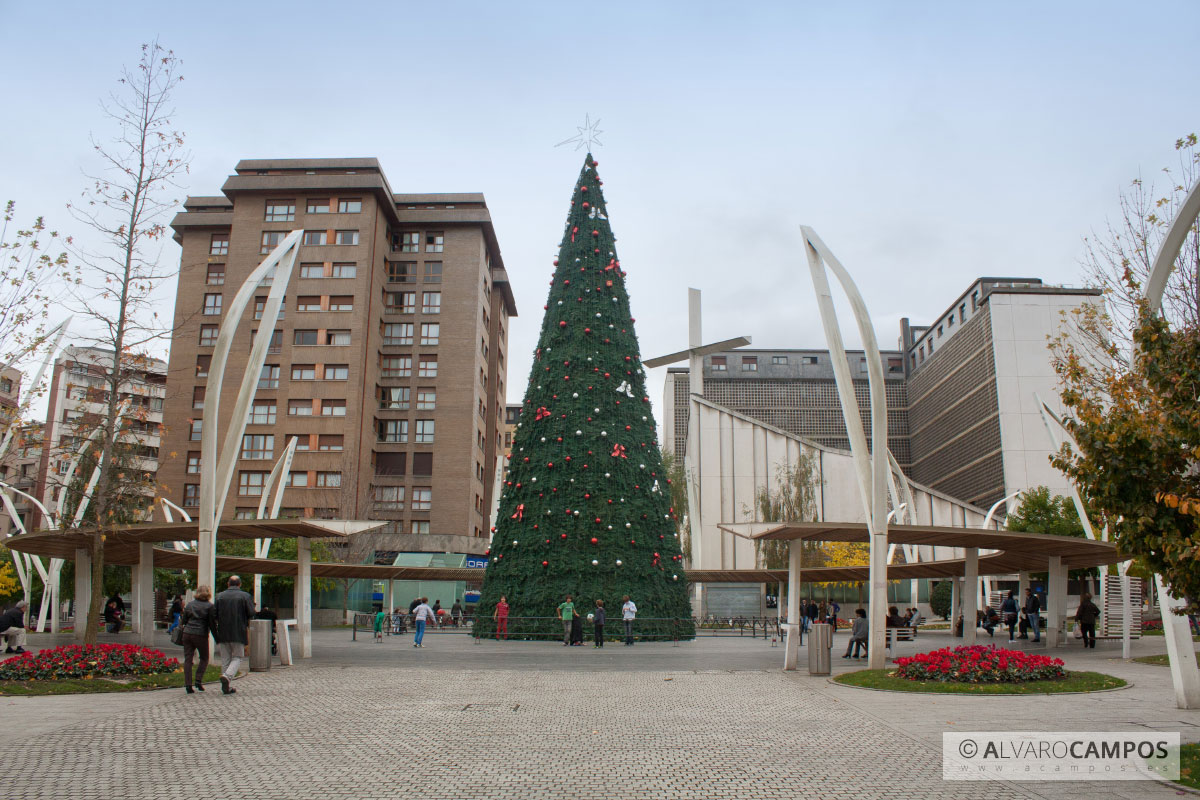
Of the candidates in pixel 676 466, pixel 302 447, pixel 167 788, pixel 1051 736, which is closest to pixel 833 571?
pixel 1051 736

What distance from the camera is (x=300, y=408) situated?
60.3 metres

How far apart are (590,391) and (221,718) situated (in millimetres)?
15795

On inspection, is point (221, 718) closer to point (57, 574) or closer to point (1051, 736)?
point (1051, 736)

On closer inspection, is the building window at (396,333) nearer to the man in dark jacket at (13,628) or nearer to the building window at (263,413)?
the building window at (263,413)

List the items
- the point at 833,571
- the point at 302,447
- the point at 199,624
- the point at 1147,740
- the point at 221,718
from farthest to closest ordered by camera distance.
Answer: the point at 302,447 < the point at 833,571 < the point at 199,624 < the point at 221,718 < the point at 1147,740

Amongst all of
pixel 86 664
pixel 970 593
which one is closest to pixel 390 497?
pixel 970 593

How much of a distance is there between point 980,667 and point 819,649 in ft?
11.0

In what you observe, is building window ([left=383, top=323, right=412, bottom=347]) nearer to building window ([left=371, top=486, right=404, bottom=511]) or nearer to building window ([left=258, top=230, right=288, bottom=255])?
building window ([left=258, top=230, right=288, bottom=255])

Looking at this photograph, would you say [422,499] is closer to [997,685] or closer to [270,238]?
[270,238]

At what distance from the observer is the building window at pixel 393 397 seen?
64750mm

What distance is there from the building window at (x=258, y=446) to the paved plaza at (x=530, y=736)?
46.0 meters

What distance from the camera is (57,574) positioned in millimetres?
31172

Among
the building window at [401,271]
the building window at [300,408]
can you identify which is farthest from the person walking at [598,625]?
the building window at [401,271]

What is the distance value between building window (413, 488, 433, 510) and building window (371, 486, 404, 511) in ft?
2.90
